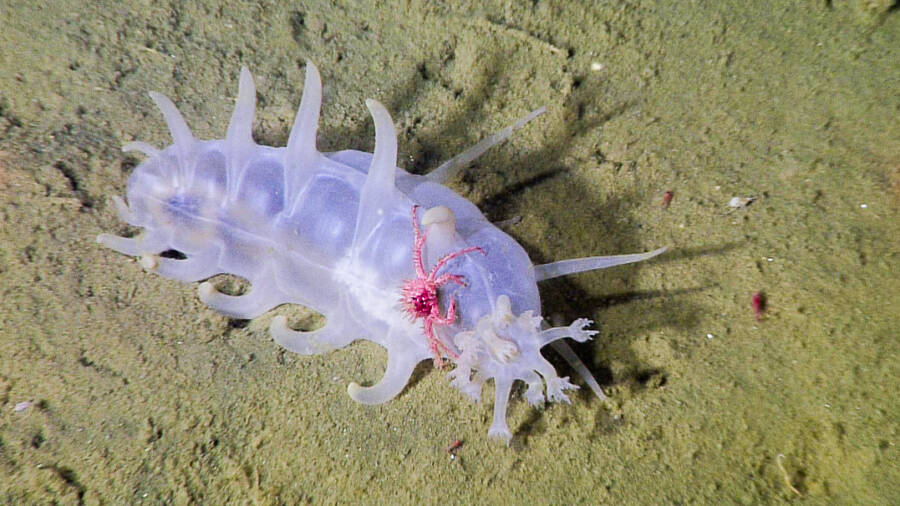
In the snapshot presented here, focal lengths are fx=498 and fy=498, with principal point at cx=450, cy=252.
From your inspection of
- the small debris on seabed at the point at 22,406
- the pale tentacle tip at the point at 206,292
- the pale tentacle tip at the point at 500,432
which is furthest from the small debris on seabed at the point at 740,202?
the small debris on seabed at the point at 22,406

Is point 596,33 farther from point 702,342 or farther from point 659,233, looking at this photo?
point 702,342

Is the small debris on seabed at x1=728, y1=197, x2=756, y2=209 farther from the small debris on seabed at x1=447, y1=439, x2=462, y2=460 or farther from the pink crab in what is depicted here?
the small debris on seabed at x1=447, y1=439, x2=462, y2=460

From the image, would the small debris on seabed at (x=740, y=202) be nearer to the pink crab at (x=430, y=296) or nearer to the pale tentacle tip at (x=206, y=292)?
the pink crab at (x=430, y=296)

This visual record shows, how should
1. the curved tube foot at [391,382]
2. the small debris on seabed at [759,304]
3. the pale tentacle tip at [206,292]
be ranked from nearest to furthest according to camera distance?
the small debris on seabed at [759,304] → the curved tube foot at [391,382] → the pale tentacle tip at [206,292]

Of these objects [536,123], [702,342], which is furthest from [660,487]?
[536,123]

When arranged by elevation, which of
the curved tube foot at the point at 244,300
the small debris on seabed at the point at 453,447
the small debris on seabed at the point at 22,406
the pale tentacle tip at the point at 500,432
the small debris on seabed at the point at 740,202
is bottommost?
the small debris on seabed at the point at 22,406

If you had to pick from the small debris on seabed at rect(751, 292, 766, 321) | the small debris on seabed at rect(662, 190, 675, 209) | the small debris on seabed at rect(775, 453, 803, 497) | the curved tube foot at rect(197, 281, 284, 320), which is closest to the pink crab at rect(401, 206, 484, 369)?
the curved tube foot at rect(197, 281, 284, 320)

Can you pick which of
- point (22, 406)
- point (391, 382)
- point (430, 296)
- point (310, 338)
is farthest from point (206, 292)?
point (430, 296)
